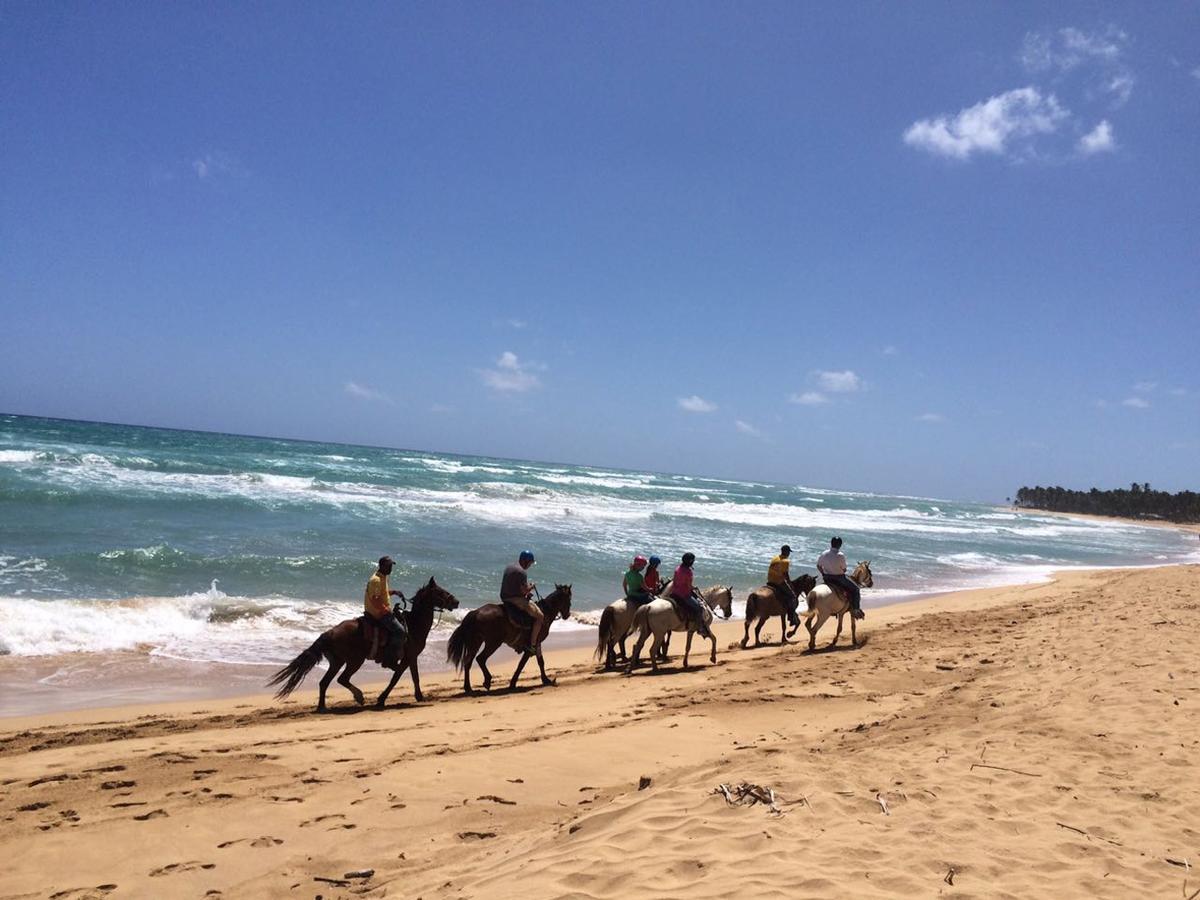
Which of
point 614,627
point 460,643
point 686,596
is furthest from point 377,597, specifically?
point 686,596

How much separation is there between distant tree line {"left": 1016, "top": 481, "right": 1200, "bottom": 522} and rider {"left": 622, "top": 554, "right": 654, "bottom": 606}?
106m

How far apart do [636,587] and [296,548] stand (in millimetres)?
11407

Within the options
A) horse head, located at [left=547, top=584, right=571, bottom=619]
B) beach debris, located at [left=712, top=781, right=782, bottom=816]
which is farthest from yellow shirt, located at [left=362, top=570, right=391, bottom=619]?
beach debris, located at [left=712, top=781, right=782, bottom=816]

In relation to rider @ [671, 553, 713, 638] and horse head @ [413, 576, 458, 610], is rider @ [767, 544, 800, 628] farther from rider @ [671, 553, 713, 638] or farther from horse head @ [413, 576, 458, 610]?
horse head @ [413, 576, 458, 610]

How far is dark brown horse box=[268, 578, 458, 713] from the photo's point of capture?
29.8 ft

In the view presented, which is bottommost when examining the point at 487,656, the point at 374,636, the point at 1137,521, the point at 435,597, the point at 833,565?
the point at 487,656

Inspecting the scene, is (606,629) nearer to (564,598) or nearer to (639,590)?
(564,598)

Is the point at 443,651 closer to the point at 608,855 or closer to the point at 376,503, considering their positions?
the point at 608,855

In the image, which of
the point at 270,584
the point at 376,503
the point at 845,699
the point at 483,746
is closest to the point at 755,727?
the point at 845,699

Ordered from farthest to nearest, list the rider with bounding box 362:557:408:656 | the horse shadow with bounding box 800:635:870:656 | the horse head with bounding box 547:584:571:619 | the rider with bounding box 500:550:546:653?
the horse shadow with bounding box 800:635:870:656
the horse head with bounding box 547:584:571:619
the rider with bounding box 500:550:546:653
the rider with bounding box 362:557:408:656

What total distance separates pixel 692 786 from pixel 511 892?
1762 millimetres

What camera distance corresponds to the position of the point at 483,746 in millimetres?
7441

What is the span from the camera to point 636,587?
12484 mm

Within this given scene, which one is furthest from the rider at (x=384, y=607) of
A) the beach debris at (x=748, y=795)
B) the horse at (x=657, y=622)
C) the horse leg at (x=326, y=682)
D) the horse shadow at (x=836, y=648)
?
the horse shadow at (x=836, y=648)
